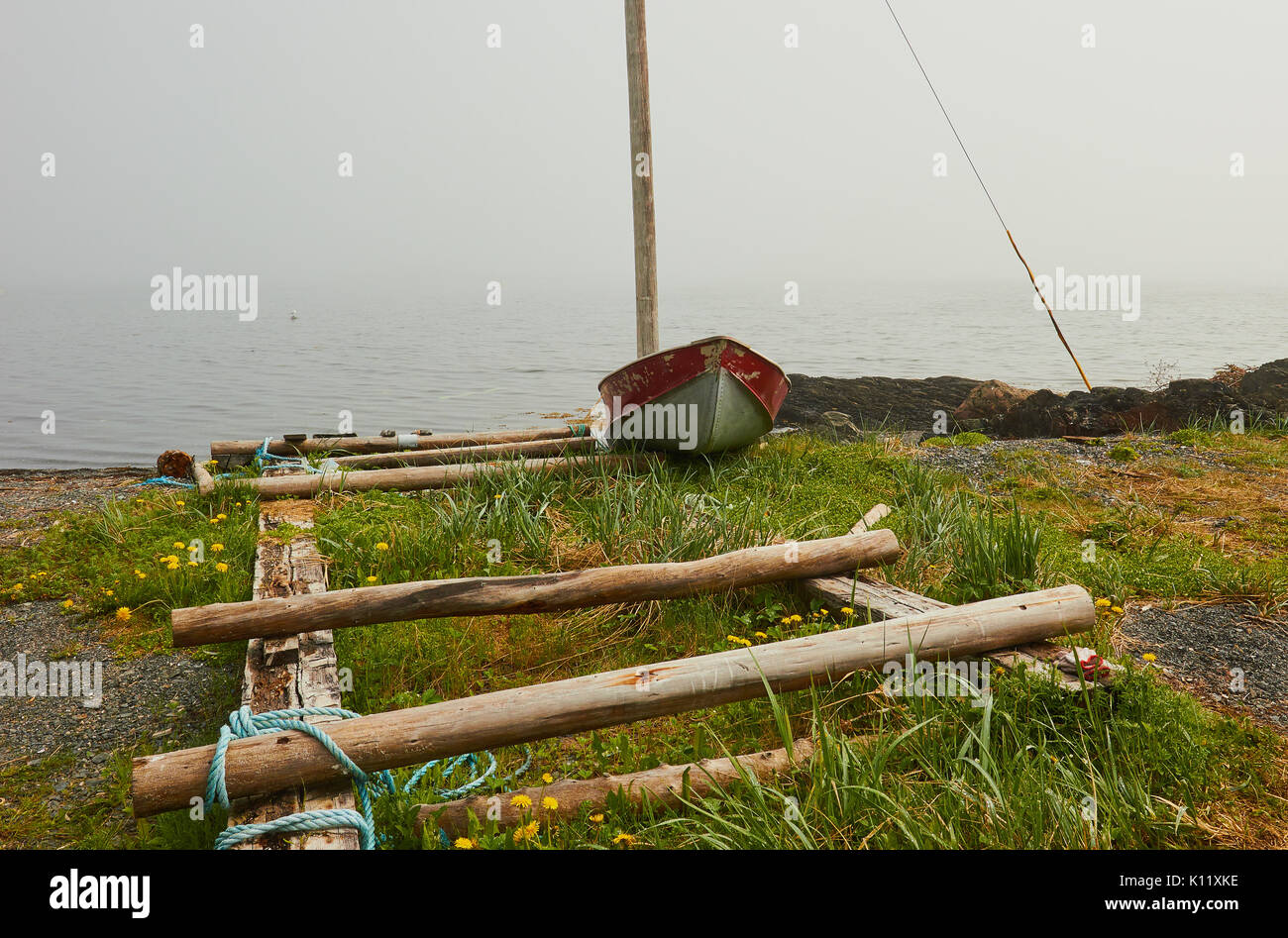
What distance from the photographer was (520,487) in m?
7.19

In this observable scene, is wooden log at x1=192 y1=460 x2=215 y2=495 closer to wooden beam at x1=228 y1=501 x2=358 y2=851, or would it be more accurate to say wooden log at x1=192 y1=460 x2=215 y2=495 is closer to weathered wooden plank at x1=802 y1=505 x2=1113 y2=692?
wooden beam at x1=228 y1=501 x2=358 y2=851

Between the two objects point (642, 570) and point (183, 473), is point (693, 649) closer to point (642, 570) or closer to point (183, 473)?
point (642, 570)

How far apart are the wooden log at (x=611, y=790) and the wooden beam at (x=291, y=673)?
37 cm

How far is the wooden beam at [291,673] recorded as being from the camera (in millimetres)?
2803

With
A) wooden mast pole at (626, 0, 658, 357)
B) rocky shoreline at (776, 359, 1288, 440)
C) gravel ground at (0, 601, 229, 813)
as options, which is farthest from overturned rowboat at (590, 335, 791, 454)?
gravel ground at (0, 601, 229, 813)

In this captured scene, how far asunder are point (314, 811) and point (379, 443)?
24.4ft

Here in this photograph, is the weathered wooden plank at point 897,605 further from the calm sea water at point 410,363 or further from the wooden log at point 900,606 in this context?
the calm sea water at point 410,363

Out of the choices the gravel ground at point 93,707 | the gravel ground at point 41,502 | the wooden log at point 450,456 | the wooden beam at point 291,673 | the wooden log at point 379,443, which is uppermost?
the wooden log at point 379,443

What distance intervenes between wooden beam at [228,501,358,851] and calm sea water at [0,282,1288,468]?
36.0ft

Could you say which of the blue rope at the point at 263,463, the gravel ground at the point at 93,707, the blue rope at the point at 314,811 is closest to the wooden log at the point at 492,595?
the gravel ground at the point at 93,707

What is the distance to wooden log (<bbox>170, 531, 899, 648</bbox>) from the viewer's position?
397 cm

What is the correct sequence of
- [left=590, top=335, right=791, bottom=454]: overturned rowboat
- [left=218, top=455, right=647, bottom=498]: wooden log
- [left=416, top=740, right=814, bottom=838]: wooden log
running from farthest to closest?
[left=590, top=335, right=791, bottom=454]: overturned rowboat < [left=218, top=455, right=647, bottom=498]: wooden log < [left=416, top=740, right=814, bottom=838]: wooden log
